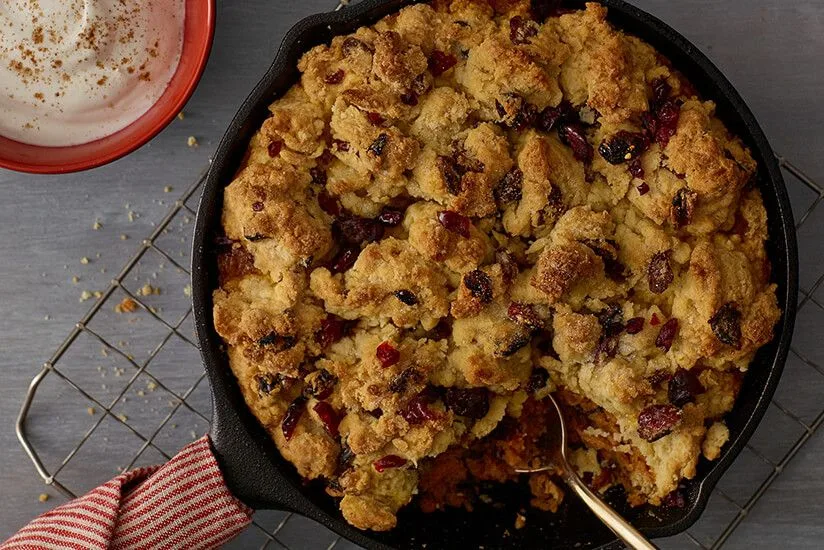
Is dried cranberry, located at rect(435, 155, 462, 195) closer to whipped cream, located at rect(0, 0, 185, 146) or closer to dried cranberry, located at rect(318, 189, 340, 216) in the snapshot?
dried cranberry, located at rect(318, 189, 340, 216)

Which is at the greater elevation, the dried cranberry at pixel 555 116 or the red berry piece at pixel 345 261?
the dried cranberry at pixel 555 116

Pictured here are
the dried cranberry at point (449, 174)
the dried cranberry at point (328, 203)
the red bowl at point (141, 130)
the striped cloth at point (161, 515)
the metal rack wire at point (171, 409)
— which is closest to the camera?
the dried cranberry at point (449, 174)

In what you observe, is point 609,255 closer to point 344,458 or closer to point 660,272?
point 660,272

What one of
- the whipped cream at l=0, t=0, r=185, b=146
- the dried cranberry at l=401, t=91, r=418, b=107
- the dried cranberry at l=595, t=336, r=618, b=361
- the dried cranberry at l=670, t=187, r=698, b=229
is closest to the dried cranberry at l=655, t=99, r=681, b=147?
the dried cranberry at l=670, t=187, r=698, b=229

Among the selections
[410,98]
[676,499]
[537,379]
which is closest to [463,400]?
[537,379]

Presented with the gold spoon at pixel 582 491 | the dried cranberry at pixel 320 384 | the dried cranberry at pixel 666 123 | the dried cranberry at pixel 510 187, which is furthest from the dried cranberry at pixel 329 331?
the dried cranberry at pixel 666 123

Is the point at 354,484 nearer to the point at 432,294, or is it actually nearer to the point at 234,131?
the point at 432,294

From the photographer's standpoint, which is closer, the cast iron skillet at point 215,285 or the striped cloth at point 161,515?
the cast iron skillet at point 215,285

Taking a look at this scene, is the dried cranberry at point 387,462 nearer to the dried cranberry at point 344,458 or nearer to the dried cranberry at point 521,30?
the dried cranberry at point 344,458
